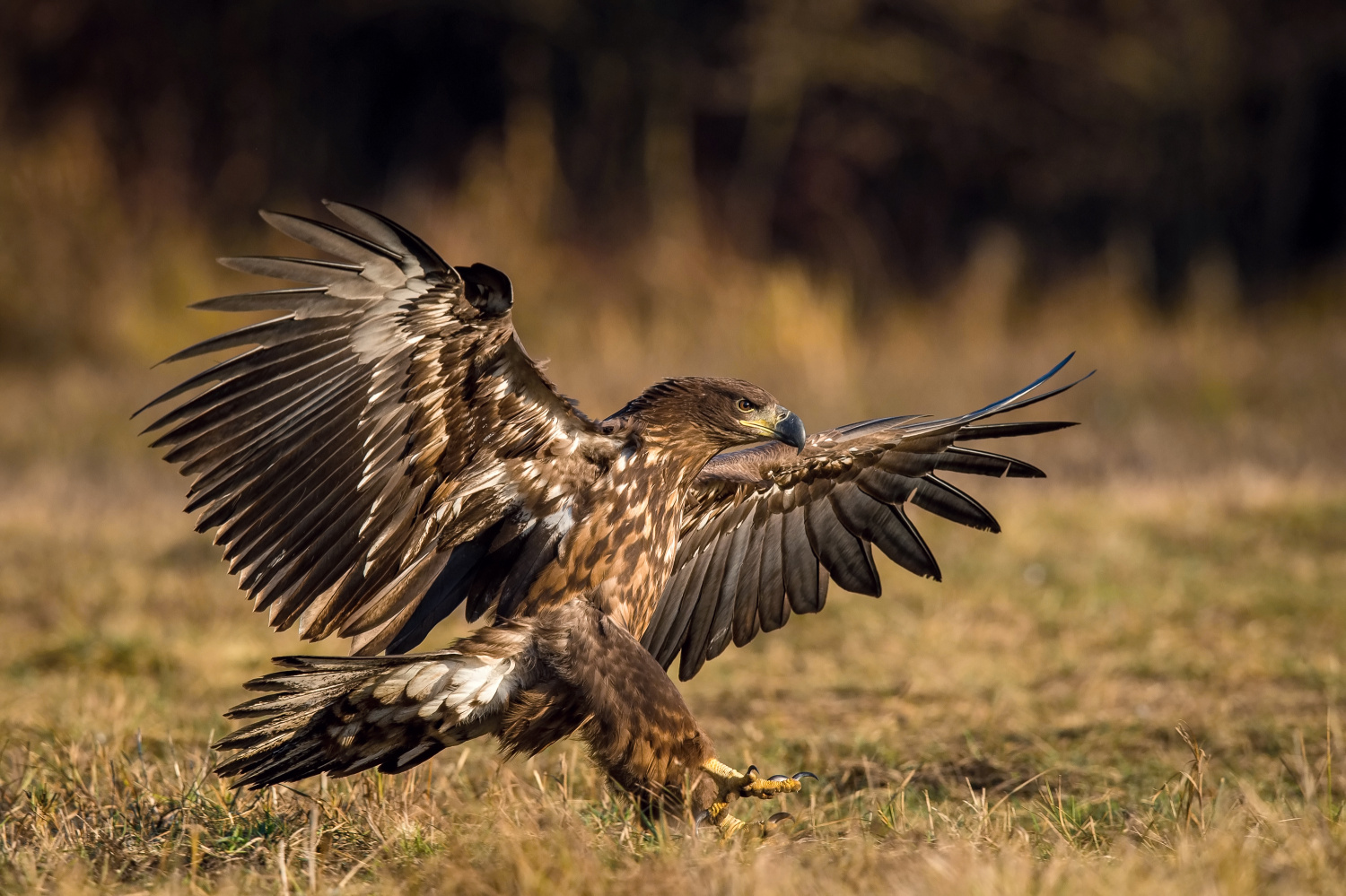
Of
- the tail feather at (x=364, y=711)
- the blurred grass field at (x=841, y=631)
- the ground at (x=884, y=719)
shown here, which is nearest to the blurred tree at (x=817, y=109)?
the blurred grass field at (x=841, y=631)

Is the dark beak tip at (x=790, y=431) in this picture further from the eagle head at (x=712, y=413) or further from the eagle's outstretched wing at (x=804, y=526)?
the eagle's outstretched wing at (x=804, y=526)

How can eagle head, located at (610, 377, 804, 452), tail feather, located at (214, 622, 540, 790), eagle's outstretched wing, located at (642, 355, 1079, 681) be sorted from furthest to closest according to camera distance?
eagle's outstretched wing, located at (642, 355, 1079, 681)
eagle head, located at (610, 377, 804, 452)
tail feather, located at (214, 622, 540, 790)

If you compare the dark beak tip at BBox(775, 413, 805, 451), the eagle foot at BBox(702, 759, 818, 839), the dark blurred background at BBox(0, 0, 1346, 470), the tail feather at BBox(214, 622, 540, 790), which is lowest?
the eagle foot at BBox(702, 759, 818, 839)

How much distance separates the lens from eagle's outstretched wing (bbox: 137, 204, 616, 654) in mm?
3260

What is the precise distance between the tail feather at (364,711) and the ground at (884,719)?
137mm

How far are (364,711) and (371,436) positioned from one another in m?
0.64

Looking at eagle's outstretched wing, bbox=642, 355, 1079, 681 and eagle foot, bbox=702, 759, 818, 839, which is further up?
eagle's outstretched wing, bbox=642, 355, 1079, 681

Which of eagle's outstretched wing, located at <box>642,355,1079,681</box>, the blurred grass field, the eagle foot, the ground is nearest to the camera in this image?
the ground

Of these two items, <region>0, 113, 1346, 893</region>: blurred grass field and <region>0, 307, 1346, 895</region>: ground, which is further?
<region>0, 113, 1346, 893</region>: blurred grass field

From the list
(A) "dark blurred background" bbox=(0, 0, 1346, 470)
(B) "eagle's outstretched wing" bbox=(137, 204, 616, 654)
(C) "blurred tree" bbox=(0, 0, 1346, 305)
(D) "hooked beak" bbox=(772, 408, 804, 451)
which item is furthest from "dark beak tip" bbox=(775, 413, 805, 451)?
(C) "blurred tree" bbox=(0, 0, 1346, 305)

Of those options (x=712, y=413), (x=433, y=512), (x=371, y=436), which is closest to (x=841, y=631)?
(x=712, y=413)

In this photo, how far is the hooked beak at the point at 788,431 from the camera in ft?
12.5

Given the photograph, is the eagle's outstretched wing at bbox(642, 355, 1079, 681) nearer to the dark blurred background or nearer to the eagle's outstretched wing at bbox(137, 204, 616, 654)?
the eagle's outstretched wing at bbox(137, 204, 616, 654)

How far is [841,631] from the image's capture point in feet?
20.2
